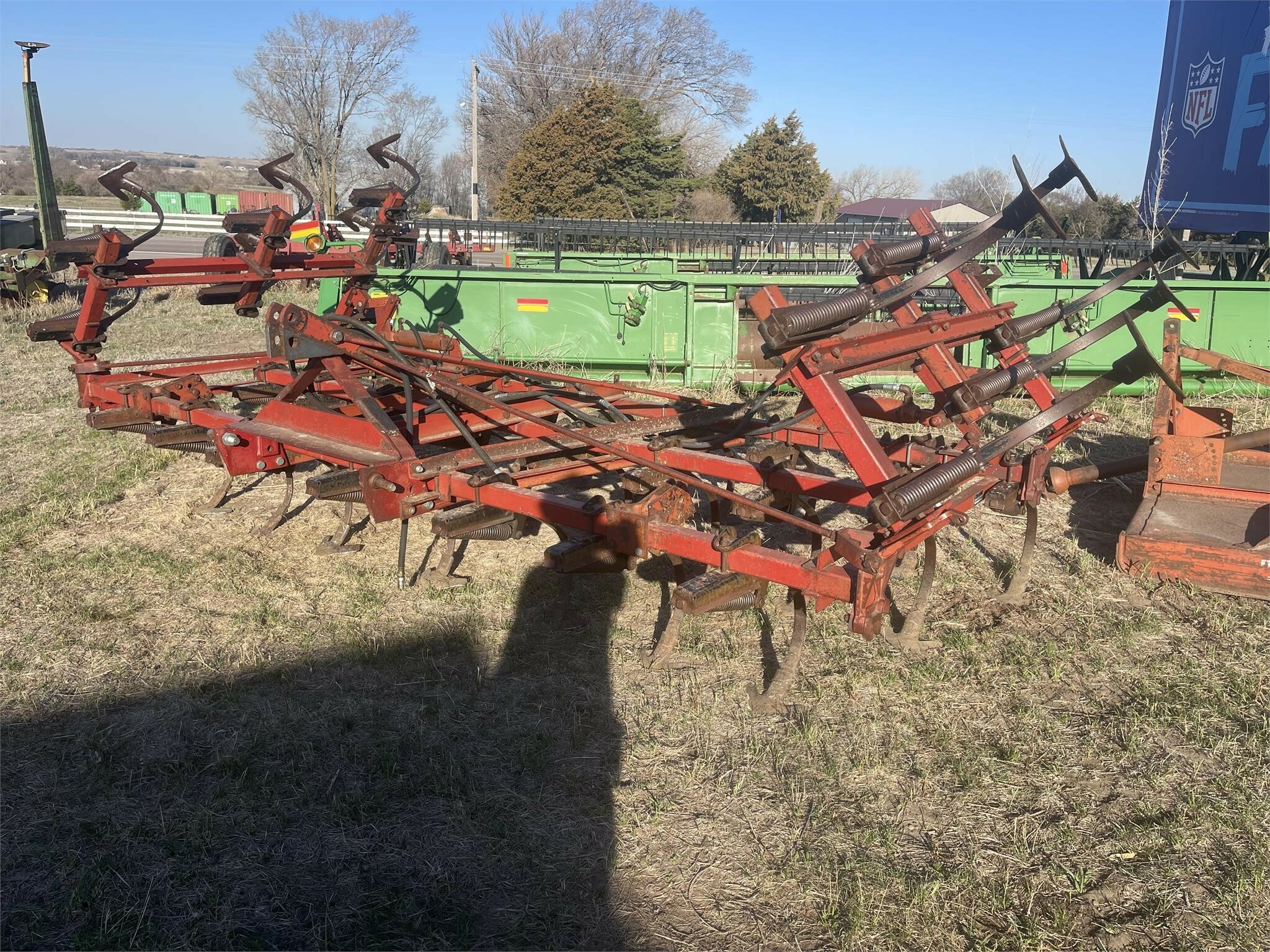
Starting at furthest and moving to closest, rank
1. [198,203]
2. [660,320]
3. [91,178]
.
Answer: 1. [91,178]
2. [198,203]
3. [660,320]

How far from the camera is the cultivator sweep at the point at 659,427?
127 inches

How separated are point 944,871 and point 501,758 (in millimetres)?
1459

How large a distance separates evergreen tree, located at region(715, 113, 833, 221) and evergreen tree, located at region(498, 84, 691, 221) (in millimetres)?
3965

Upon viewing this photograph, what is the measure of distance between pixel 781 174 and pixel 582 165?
267 inches

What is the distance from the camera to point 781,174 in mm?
29969

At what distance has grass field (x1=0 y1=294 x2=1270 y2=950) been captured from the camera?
8.45 ft

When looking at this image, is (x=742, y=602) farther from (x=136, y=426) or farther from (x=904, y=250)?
(x=136, y=426)

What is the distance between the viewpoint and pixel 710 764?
3.25 metres

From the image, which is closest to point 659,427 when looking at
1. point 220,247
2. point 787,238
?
point 787,238

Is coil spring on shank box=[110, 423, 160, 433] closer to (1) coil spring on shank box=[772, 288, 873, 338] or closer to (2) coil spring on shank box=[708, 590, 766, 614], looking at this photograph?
(2) coil spring on shank box=[708, 590, 766, 614]

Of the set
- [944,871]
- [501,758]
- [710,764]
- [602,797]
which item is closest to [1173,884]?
[944,871]

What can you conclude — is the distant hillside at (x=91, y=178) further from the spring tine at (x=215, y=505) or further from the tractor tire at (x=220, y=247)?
the spring tine at (x=215, y=505)

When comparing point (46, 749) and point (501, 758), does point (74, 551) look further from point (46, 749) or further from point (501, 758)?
point (501, 758)

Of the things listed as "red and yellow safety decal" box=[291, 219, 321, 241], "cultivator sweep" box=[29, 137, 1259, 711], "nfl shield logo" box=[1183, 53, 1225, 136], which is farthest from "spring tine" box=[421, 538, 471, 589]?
"nfl shield logo" box=[1183, 53, 1225, 136]
